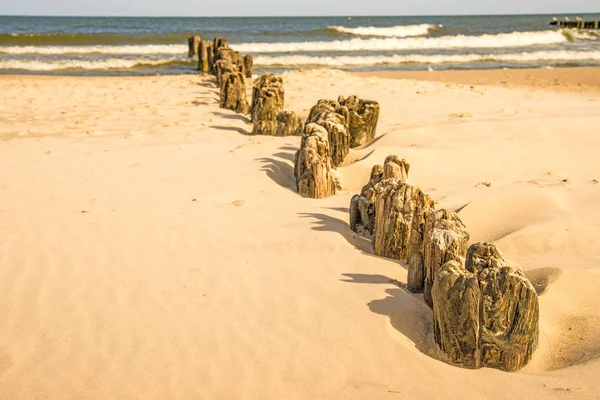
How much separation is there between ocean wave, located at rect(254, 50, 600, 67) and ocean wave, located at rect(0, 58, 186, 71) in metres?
4.26

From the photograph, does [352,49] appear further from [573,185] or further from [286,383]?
[286,383]

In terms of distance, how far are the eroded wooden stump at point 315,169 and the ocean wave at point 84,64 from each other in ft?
63.7

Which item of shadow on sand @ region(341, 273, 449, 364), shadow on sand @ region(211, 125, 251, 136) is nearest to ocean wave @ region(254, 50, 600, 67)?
shadow on sand @ region(211, 125, 251, 136)

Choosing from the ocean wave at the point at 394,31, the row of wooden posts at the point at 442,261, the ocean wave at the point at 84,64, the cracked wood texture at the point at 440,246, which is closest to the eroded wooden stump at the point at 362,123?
the row of wooden posts at the point at 442,261

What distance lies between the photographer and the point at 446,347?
3342mm

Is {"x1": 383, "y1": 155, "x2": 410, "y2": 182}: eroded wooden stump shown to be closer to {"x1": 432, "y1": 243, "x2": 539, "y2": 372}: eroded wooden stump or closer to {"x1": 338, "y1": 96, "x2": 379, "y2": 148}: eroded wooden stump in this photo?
{"x1": 432, "y1": 243, "x2": 539, "y2": 372}: eroded wooden stump

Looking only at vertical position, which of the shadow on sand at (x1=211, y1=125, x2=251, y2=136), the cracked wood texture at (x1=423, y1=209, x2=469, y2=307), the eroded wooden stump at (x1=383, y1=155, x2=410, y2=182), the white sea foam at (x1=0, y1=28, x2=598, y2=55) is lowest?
the shadow on sand at (x1=211, y1=125, x2=251, y2=136)

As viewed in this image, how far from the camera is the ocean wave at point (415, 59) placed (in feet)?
85.6

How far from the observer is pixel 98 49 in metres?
30.9

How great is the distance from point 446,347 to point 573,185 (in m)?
4.05

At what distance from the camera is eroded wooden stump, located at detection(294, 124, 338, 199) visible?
6.50m

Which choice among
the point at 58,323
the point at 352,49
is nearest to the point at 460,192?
the point at 58,323

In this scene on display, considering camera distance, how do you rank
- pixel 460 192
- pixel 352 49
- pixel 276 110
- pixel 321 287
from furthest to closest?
pixel 352 49 < pixel 276 110 < pixel 460 192 < pixel 321 287

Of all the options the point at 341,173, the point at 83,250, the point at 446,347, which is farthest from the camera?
the point at 341,173
